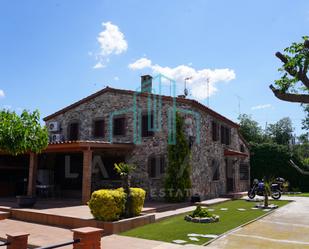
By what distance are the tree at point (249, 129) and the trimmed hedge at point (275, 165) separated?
12.5 m

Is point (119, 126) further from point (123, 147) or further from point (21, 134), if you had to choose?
point (21, 134)

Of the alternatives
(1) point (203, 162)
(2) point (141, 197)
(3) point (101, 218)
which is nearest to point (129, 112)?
(1) point (203, 162)

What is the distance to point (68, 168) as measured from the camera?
757 inches

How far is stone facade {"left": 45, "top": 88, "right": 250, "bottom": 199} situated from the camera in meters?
16.2

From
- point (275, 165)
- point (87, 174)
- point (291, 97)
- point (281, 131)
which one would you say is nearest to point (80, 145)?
point (87, 174)

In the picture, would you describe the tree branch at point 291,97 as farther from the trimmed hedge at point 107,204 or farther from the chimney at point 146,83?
the chimney at point 146,83

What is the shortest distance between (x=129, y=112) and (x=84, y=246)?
12.2 metres

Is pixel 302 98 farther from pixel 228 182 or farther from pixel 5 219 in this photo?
pixel 228 182

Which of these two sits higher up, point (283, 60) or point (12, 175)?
point (283, 60)

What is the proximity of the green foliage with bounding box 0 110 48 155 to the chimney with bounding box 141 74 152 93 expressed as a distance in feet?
23.2

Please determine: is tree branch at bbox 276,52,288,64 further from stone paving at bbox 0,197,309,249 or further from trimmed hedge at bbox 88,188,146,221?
trimmed hedge at bbox 88,188,146,221

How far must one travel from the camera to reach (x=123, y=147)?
16.4 metres

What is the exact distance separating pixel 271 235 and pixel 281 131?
41206 millimetres

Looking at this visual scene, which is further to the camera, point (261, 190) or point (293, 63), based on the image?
point (261, 190)
